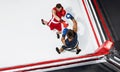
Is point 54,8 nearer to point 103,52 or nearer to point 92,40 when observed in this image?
point 92,40

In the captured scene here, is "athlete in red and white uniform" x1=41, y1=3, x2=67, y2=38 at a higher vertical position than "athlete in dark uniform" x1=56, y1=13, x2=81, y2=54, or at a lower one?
higher

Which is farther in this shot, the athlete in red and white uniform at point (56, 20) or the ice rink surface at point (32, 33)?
the athlete in red and white uniform at point (56, 20)

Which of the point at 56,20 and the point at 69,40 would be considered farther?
the point at 56,20

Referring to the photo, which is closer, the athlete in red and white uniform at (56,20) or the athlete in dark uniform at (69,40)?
the athlete in dark uniform at (69,40)

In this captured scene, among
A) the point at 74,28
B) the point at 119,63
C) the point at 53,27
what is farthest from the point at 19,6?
the point at 119,63

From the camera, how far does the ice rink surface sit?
203cm

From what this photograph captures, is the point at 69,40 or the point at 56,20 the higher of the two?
the point at 56,20

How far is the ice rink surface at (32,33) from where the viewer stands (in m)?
2.03

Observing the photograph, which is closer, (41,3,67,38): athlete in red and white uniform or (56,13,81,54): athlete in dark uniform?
(56,13,81,54): athlete in dark uniform

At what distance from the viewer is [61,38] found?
2.14m

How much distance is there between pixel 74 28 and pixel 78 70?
0.42 metres

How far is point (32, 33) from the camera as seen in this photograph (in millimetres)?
2141

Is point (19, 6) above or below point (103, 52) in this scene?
above

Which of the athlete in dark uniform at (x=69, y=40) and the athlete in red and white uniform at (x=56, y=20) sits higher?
the athlete in red and white uniform at (x=56, y=20)
